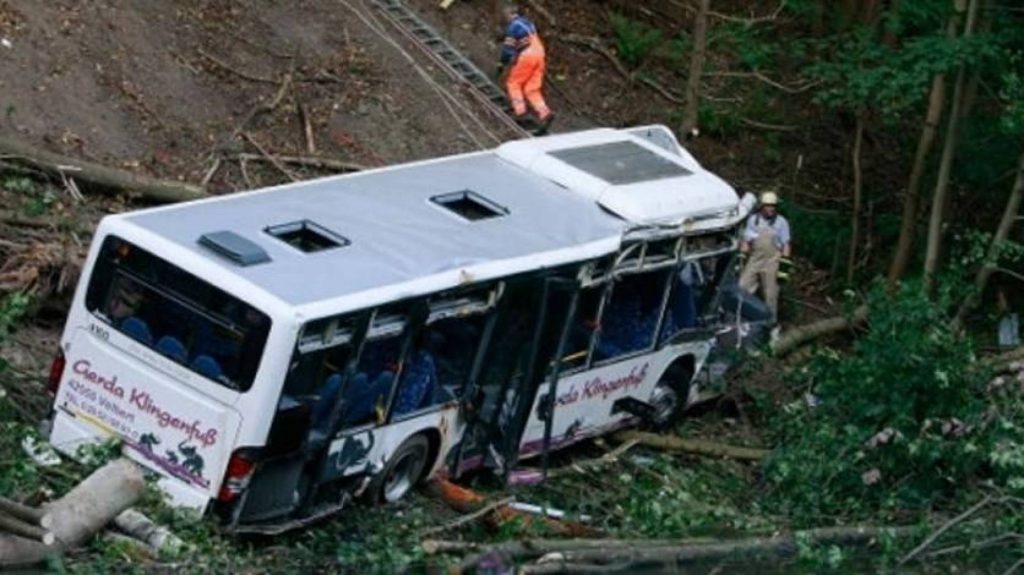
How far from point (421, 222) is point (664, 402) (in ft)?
12.1

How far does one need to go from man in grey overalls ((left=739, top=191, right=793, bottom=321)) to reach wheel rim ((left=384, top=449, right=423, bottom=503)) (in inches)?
252

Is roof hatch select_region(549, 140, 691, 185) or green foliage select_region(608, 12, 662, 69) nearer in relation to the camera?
roof hatch select_region(549, 140, 691, 185)

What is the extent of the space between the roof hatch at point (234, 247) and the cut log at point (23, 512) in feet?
7.37

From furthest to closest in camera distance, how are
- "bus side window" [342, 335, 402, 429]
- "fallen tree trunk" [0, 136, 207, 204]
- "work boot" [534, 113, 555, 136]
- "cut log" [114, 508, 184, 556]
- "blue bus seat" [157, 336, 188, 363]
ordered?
"work boot" [534, 113, 555, 136]
"fallen tree trunk" [0, 136, 207, 204]
"bus side window" [342, 335, 402, 429]
"blue bus seat" [157, 336, 188, 363]
"cut log" [114, 508, 184, 556]

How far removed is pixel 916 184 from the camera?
24.8 metres

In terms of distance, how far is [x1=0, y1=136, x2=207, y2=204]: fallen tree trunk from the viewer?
19281 mm

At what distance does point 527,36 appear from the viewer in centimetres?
2391

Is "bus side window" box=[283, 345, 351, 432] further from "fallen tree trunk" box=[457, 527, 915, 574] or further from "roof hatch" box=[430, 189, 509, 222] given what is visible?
"roof hatch" box=[430, 189, 509, 222]

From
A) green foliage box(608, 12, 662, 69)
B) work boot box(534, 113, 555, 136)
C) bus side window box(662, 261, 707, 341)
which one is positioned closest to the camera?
bus side window box(662, 261, 707, 341)

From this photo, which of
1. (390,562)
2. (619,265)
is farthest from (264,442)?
(619,265)

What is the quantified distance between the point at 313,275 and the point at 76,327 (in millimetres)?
1711

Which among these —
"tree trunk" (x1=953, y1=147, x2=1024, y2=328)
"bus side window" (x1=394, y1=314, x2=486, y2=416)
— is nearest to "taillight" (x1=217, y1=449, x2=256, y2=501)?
"bus side window" (x1=394, y1=314, x2=486, y2=416)

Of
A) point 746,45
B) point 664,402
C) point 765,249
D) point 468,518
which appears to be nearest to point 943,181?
point 765,249

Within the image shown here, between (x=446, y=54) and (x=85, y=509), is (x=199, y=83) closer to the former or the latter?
(x=446, y=54)
